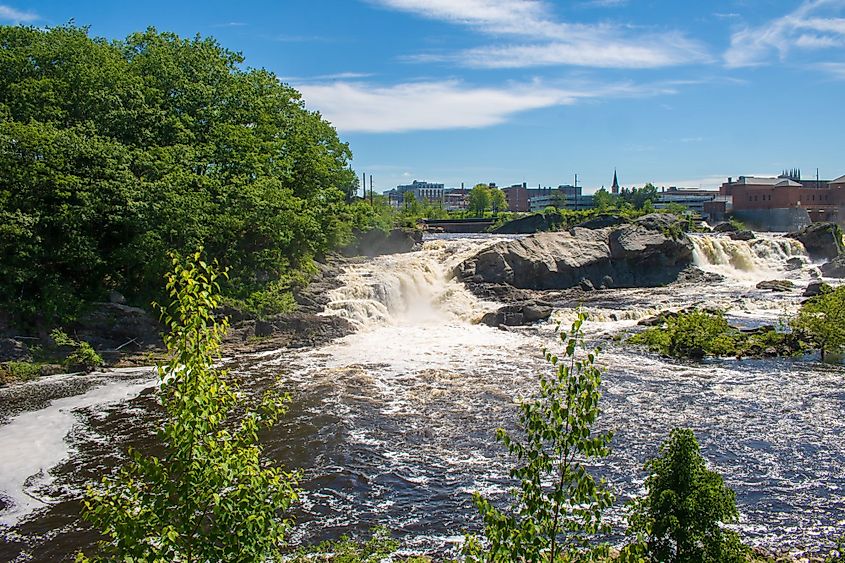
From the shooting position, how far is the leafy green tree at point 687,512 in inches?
277

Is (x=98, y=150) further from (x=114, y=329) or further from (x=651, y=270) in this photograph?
(x=651, y=270)

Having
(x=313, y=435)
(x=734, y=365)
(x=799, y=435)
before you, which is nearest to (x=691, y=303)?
(x=734, y=365)

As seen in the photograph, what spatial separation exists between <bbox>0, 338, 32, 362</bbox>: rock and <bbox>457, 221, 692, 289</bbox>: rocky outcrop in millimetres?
24099

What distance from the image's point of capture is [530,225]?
82.2 m

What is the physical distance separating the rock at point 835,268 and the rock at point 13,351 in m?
48.6

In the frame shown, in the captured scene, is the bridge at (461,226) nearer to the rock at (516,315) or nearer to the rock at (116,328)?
the rock at (516,315)

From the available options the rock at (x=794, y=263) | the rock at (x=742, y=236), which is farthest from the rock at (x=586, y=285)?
the rock at (x=742, y=236)

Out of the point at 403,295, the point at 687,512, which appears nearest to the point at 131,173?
the point at 403,295

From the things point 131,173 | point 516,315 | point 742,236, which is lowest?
point 516,315

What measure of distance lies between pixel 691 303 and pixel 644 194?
96.0 metres

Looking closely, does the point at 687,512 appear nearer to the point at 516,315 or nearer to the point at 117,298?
the point at 117,298

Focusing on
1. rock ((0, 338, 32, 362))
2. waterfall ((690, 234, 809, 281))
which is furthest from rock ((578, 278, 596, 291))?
rock ((0, 338, 32, 362))

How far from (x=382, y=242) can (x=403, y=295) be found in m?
19.8

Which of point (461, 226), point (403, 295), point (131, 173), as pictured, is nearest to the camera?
point (131, 173)
